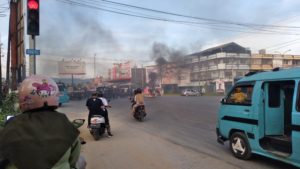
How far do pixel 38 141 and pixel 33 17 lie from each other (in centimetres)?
590

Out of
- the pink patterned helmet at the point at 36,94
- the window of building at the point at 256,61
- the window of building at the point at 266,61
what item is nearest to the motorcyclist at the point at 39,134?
the pink patterned helmet at the point at 36,94

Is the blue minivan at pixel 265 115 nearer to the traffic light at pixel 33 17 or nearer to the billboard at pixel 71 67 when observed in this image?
the traffic light at pixel 33 17

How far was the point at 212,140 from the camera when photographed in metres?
9.38

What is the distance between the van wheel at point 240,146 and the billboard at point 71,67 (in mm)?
64350

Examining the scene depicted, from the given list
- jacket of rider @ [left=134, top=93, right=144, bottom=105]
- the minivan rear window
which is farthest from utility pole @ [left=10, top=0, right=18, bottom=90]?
the minivan rear window

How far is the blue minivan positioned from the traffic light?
4.84 meters

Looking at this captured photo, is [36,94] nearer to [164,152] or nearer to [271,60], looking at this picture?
[164,152]

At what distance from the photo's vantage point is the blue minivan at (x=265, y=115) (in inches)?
245

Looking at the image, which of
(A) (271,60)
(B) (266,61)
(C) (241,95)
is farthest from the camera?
(A) (271,60)

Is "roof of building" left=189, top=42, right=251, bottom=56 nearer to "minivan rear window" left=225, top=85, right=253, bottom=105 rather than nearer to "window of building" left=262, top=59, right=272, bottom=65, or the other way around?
"window of building" left=262, top=59, right=272, bottom=65

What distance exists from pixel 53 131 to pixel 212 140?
793 cm

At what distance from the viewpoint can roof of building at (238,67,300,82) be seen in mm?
5832

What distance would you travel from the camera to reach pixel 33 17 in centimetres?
713

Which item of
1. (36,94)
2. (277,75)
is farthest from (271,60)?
(36,94)
